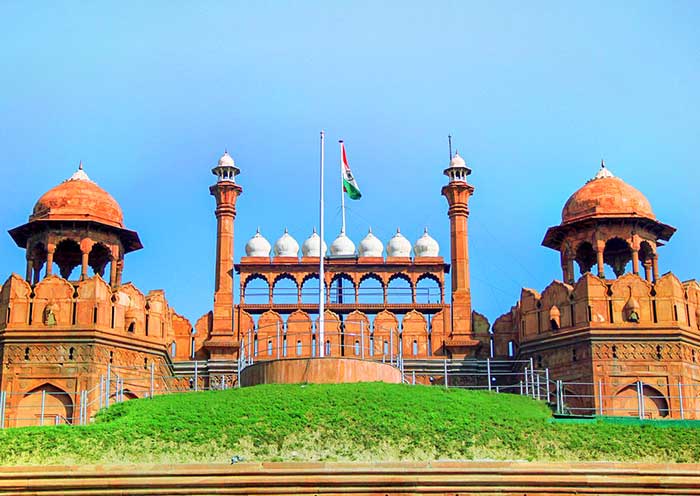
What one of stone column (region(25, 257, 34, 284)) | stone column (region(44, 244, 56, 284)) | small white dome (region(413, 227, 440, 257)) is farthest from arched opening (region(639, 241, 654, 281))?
stone column (region(25, 257, 34, 284))

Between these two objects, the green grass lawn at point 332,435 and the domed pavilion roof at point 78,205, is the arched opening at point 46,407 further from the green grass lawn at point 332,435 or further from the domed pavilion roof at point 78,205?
the domed pavilion roof at point 78,205

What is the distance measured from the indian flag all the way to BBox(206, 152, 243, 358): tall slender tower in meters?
5.71

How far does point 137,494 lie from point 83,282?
12.9 metres

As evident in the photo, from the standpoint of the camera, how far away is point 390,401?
85.7 feet

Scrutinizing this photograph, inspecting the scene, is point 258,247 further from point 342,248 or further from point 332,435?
point 332,435

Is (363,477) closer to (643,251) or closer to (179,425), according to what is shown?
(179,425)

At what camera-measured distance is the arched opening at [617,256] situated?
3812cm

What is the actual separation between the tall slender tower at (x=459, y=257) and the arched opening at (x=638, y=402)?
6211 millimetres

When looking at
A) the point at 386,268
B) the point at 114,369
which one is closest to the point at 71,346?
the point at 114,369

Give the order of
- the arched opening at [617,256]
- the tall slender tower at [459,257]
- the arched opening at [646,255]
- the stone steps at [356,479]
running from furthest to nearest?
1. the arched opening at [617,256]
2. the tall slender tower at [459,257]
3. the arched opening at [646,255]
4. the stone steps at [356,479]

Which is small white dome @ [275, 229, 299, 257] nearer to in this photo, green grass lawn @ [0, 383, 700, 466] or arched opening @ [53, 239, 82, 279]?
arched opening @ [53, 239, 82, 279]

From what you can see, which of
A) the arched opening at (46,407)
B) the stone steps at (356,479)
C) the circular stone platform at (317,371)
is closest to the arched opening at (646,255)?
the circular stone platform at (317,371)

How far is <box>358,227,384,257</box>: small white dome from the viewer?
39.4 meters

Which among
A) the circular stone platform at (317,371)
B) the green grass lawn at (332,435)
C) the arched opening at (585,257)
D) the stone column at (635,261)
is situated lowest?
the green grass lawn at (332,435)
